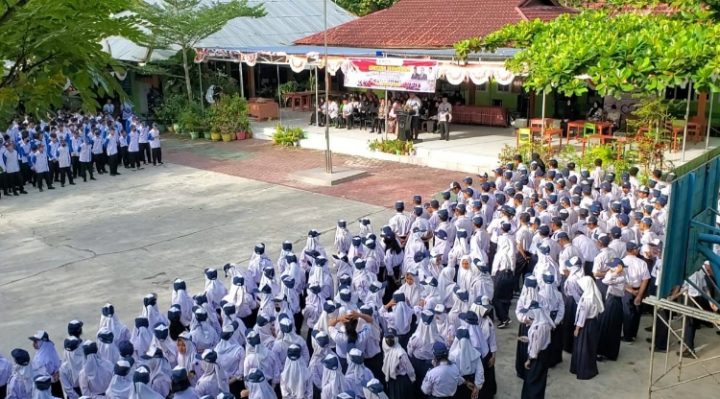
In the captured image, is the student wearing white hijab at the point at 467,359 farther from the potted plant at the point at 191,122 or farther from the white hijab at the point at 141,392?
the potted plant at the point at 191,122

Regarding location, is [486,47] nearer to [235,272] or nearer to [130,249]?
[235,272]

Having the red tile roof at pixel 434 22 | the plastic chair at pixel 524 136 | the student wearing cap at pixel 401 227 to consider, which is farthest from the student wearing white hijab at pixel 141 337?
the red tile roof at pixel 434 22

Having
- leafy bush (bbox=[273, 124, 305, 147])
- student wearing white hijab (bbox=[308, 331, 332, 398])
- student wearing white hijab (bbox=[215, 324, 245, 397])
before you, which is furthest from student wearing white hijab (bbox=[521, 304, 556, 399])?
leafy bush (bbox=[273, 124, 305, 147])

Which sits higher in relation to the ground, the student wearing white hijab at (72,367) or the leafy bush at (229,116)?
the leafy bush at (229,116)

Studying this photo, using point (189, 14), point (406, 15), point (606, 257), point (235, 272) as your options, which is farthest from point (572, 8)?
point (235, 272)

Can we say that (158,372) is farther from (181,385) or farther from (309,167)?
(309,167)

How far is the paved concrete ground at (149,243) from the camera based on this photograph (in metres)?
8.25

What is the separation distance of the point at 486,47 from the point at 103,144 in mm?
11212

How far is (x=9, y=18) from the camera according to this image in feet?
13.2

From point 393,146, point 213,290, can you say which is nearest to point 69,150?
point 393,146

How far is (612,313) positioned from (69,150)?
Result: 13459mm

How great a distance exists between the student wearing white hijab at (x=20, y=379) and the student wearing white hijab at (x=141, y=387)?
1355mm

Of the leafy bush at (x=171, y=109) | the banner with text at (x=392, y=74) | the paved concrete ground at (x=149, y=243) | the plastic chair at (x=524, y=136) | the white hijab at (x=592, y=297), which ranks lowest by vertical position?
the paved concrete ground at (x=149, y=243)

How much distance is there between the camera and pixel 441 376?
6234mm
